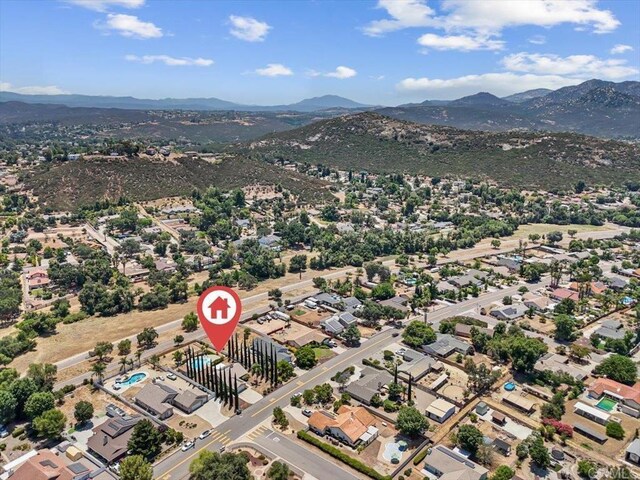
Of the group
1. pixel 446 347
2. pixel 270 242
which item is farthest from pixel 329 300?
pixel 270 242

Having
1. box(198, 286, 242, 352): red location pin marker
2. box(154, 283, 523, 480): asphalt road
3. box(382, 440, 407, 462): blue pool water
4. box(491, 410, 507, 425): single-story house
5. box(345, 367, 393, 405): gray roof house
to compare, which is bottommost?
box(154, 283, 523, 480): asphalt road

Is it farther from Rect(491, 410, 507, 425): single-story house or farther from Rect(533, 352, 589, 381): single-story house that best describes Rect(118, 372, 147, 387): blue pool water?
Rect(533, 352, 589, 381): single-story house

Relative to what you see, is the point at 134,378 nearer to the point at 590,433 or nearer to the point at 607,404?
the point at 590,433

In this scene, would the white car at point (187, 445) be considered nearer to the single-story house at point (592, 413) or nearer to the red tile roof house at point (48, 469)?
the red tile roof house at point (48, 469)

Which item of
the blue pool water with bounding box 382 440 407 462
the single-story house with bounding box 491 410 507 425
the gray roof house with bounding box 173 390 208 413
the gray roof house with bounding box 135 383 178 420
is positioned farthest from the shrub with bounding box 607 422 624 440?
the gray roof house with bounding box 135 383 178 420

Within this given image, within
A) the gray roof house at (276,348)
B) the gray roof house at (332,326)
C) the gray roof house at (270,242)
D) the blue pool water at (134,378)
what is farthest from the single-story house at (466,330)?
the gray roof house at (270,242)
